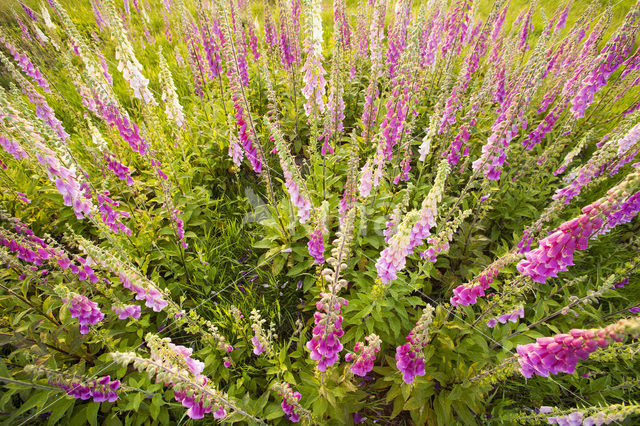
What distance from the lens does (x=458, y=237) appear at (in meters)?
4.02

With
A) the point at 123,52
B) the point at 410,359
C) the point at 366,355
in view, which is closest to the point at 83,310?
the point at 366,355

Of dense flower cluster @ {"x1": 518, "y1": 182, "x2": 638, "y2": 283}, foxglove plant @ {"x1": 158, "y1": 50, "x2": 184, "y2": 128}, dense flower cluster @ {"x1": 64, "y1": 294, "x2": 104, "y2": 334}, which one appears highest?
foxglove plant @ {"x1": 158, "y1": 50, "x2": 184, "y2": 128}

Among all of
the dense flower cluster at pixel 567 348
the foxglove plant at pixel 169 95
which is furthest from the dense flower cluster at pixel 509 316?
the foxglove plant at pixel 169 95

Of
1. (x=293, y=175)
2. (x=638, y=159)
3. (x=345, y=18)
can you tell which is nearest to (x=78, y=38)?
(x=293, y=175)

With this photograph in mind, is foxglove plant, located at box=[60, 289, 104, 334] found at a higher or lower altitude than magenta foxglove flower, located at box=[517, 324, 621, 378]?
lower

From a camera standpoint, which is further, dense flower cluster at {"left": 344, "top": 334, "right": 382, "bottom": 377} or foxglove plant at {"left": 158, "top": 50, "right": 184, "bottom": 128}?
foxglove plant at {"left": 158, "top": 50, "right": 184, "bottom": 128}

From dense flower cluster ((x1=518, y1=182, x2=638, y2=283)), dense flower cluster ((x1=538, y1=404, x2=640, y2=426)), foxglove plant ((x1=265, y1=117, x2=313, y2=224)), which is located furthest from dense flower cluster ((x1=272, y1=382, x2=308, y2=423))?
dense flower cluster ((x1=518, y1=182, x2=638, y2=283))

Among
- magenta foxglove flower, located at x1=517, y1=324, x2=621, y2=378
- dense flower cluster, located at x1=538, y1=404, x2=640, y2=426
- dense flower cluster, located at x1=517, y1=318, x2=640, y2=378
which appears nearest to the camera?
dense flower cluster, located at x1=517, y1=318, x2=640, y2=378

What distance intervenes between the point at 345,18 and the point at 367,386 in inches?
243

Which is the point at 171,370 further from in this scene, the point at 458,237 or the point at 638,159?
the point at 638,159

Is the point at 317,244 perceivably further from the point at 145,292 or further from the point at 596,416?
the point at 596,416

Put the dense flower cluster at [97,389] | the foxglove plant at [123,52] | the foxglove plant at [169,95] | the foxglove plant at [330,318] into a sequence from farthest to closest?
the foxglove plant at [169,95], the foxglove plant at [123,52], the dense flower cluster at [97,389], the foxglove plant at [330,318]

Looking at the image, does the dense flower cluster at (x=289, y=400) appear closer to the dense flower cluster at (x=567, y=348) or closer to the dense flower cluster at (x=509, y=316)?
the dense flower cluster at (x=567, y=348)

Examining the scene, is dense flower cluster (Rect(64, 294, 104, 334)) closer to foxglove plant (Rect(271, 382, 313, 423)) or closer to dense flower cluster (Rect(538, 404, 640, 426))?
foxglove plant (Rect(271, 382, 313, 423))
